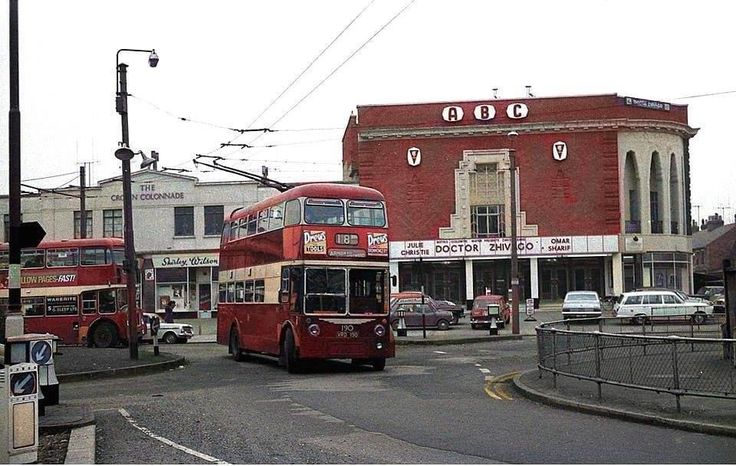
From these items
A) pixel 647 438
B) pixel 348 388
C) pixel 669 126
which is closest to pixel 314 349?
pixel 348 388

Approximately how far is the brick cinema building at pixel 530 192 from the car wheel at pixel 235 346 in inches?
1379

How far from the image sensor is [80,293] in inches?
1384

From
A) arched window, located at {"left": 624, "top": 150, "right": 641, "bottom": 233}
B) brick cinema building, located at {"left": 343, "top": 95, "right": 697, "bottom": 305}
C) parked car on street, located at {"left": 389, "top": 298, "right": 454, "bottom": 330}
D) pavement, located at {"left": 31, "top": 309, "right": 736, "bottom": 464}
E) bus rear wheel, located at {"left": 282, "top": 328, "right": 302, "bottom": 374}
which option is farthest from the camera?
arched window, located at {"left": 624, "top": 150, "right": 641, "bottom": 233}

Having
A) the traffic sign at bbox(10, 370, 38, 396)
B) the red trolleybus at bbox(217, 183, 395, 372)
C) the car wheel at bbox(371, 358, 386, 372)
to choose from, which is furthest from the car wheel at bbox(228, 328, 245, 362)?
the traffic sign at bbox(10, 370, 38, 396)

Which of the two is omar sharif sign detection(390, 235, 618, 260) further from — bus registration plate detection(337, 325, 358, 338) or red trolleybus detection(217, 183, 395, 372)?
bus registration plate detection(337, 325, 358, 338)

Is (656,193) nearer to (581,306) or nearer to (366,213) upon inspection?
(581,306)

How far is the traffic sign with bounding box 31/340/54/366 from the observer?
41.3ft

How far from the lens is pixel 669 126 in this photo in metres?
63.0

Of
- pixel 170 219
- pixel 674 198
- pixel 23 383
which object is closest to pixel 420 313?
pixel 170 219

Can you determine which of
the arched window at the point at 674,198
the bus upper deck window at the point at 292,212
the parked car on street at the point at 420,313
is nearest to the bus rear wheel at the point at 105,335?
the parked car on street at the point at 420,313

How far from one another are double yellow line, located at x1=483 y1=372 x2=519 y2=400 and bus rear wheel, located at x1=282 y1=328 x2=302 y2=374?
15.0 feet

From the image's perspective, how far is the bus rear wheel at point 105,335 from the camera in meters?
35.2

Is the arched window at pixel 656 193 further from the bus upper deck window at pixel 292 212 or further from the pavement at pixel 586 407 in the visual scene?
the pavement at pixel 586 407

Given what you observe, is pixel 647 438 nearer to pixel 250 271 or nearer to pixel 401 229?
pixel 250 271
